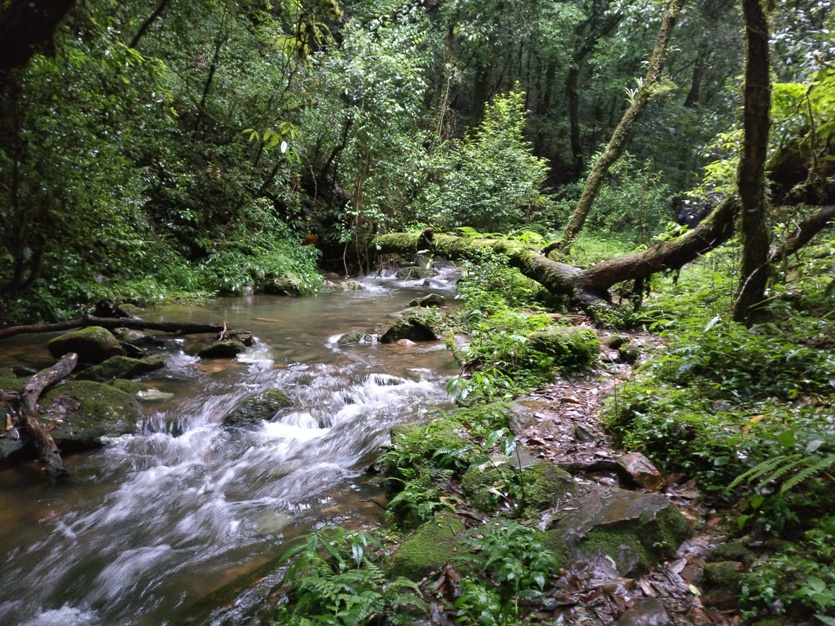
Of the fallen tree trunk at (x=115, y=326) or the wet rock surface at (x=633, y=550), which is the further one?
the fallen tree trunk at (x=115, y=326)

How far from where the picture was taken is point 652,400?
409cm

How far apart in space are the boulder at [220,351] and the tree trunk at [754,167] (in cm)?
669

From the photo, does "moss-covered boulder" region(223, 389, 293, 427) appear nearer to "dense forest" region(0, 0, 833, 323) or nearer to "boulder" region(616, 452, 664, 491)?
"dense forest" region(0, 0, 833, 323)

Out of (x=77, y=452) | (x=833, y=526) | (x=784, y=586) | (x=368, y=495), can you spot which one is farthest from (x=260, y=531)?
(x=833, y=526)

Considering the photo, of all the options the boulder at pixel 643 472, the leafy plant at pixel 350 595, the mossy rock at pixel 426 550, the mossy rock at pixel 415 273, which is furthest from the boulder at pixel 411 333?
the mossy rock at pixel 415 273

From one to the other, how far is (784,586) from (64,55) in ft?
28.0

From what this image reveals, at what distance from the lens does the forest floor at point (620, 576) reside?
2.29 m

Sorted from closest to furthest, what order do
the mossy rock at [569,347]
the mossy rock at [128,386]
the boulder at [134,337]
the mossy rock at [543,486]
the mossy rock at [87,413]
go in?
the mossy rock at [543,486] → the mossy rock at [87,413] → the mossy rock at [128,386] → the mossy rock at [569,347] → the boulder at [134,337]

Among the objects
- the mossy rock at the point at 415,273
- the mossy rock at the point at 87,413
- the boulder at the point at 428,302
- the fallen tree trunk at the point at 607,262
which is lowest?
the mossy rock at the point at 87,413

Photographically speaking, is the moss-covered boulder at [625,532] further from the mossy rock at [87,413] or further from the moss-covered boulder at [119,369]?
the moss-covered boulder at [119,369]

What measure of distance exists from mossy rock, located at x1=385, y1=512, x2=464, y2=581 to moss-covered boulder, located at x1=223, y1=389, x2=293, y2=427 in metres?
3.07

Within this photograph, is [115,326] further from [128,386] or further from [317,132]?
[317,132]

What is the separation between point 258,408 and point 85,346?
2.66m

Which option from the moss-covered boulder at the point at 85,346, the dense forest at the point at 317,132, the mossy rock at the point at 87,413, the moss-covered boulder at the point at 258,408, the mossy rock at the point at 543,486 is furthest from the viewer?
the dense forest at the point at 317,132
